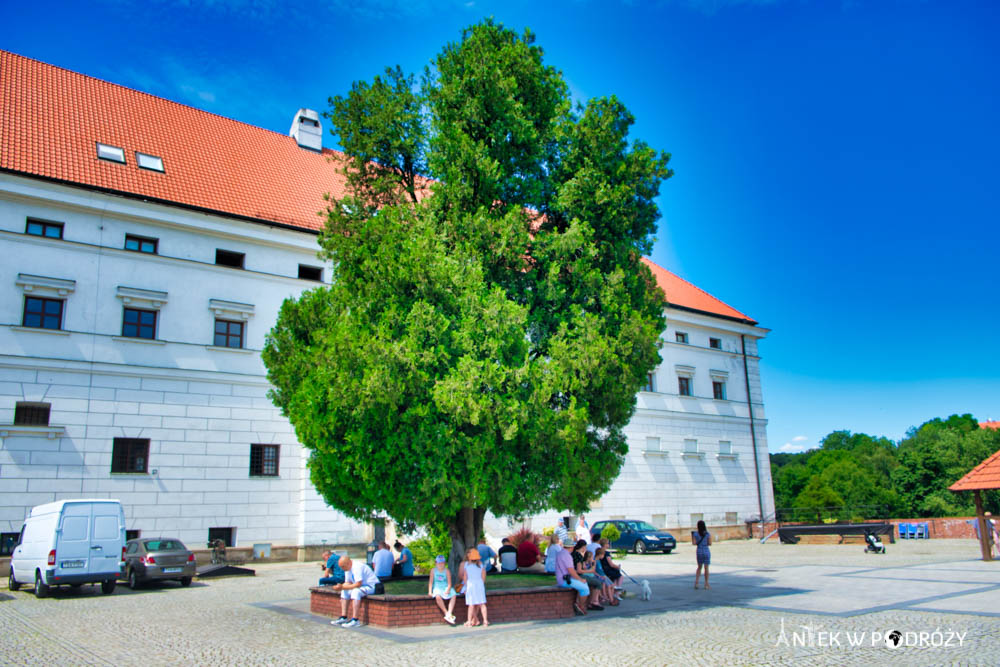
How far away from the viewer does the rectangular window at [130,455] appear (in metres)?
22.3

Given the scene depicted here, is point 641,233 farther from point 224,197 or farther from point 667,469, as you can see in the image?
point 667,469

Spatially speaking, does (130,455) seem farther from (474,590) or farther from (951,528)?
(951,528)

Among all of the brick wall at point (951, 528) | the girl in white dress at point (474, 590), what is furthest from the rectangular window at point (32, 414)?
the brick wall at point (951, 528)

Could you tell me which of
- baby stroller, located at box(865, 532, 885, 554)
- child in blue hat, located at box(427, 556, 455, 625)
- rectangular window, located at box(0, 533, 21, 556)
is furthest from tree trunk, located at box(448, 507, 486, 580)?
baby stroller, located at box(865, 532, 885, 554)

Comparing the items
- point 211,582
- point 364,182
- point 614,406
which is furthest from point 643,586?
→ point 211,582

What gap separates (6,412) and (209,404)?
5762 mm

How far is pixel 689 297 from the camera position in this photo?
42.0 meters

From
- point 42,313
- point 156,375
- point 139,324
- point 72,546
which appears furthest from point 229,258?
point 72,546

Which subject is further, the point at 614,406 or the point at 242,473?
the point at 242,473

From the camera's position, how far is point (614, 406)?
13633mm

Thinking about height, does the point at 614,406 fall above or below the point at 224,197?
below

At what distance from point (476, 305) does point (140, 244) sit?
17.0 metres

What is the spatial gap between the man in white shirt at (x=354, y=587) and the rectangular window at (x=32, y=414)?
14395 millimetres

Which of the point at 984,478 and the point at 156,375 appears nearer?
the point at 984,478
